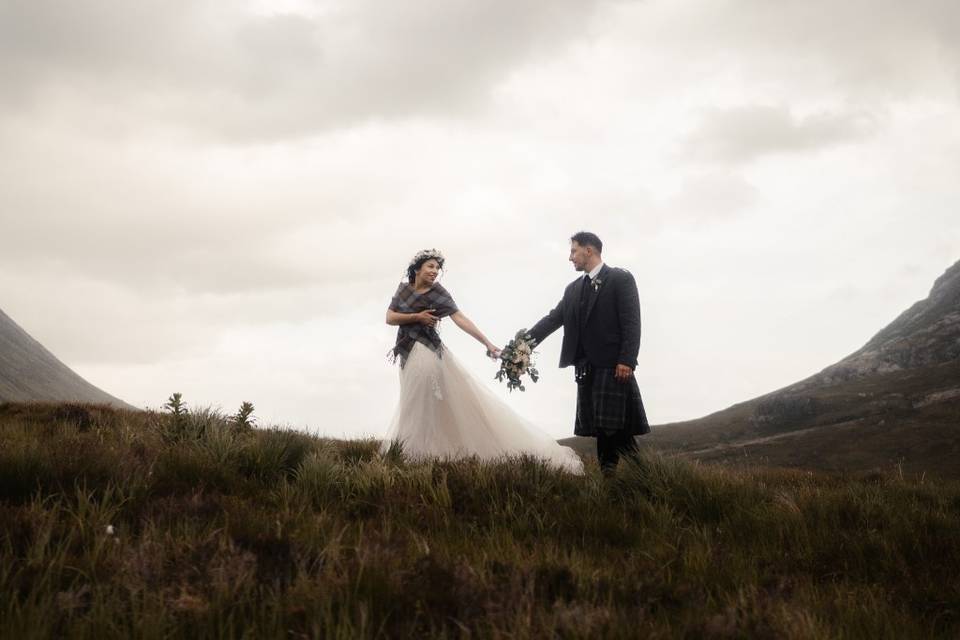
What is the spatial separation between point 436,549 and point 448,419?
18.9 feet

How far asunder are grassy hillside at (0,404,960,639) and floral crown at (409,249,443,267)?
3.84 metres

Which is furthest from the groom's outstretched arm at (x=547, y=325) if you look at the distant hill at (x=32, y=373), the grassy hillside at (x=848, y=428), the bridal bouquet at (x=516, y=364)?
the distant hill at (x=32, y=373)

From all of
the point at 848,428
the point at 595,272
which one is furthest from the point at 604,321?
the point at 848,428

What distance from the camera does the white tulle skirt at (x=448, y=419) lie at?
976cm

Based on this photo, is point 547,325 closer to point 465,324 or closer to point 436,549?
point 465,324

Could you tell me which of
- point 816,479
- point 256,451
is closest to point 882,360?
point 816,479

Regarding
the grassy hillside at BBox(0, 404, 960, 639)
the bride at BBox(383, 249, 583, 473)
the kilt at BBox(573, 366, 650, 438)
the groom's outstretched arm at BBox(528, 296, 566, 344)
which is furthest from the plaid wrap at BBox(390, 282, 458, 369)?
the grassy hillside at BBox(0, 404, 960, 639)

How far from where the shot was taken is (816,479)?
979 cm

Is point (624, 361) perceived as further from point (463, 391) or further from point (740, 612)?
point (740, 612)

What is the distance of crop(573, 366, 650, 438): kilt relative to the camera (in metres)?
8.88

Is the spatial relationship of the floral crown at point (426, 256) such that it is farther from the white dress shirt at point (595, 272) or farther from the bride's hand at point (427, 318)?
the white dress shirt at point (595, 272)

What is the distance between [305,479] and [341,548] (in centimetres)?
213

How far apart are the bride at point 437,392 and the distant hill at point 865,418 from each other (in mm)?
24948

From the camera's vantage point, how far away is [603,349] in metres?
9.22
